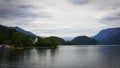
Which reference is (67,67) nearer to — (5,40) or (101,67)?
(101,67)

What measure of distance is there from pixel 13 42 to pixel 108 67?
145 m

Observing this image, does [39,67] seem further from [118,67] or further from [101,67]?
[118,67]

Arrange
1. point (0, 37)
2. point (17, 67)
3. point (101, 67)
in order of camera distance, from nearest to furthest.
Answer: point (17, 67) < point (101, 67) < point (0, 37)

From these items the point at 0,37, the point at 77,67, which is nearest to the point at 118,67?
the point at 77,67

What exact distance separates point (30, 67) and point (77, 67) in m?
12.4

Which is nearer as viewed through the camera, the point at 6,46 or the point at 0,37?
the point at 6,46

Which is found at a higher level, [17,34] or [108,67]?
[17,34]

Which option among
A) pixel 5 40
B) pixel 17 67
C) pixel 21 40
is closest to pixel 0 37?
pixel 5 40

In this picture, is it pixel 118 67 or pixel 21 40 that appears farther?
pixel 21 40

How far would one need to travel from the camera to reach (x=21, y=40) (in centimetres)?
19525

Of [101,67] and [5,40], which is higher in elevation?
[5,40]

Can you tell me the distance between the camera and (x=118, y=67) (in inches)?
2351

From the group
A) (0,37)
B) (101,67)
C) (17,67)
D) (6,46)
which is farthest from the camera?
(0,37)

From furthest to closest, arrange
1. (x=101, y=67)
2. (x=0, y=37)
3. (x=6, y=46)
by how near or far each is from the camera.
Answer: (x=0, y=37) → (x=6, y=46) → (x=101, y=67)
